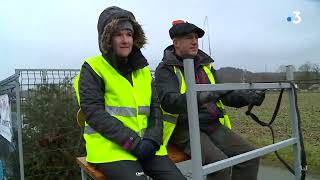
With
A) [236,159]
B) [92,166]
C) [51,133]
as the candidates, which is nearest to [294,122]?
[236,159]

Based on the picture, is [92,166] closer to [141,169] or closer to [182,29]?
[141,169]

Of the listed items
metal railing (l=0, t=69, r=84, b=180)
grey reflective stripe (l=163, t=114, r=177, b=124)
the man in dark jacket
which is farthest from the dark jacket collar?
metal railing (l=0, t=69, r=84, b=180)

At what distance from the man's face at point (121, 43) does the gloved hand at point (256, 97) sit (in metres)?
0.98

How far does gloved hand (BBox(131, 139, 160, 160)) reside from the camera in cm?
247

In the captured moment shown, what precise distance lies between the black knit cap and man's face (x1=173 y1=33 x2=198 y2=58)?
0.04 m

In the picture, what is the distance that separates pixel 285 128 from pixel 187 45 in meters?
5.26

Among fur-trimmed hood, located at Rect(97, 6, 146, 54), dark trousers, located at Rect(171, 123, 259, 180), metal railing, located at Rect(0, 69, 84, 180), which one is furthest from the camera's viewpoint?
metal railing, located at Rect(0, 69, 84, 180)

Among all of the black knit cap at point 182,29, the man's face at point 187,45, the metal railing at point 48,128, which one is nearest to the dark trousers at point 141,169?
the man's face at point 187,45

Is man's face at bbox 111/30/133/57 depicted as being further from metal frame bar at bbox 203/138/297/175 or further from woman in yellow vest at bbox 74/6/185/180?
metal frame bar at bbox 203/138/297/175

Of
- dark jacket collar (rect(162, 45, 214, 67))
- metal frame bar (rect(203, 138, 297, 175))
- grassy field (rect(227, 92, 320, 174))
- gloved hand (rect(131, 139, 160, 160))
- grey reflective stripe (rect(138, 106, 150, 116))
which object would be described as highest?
dark jacket collar (rect(162, 45, 214, 67))

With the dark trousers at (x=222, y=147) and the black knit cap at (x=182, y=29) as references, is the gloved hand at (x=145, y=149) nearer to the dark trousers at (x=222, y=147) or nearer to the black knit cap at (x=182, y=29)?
the dark trousers at (x=222, y=147)

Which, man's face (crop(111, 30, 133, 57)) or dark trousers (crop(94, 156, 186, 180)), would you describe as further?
man's face (crop(111, 30, 133, 57))

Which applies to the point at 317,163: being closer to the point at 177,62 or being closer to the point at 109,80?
the point at 177,62

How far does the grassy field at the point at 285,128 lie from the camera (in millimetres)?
6000
